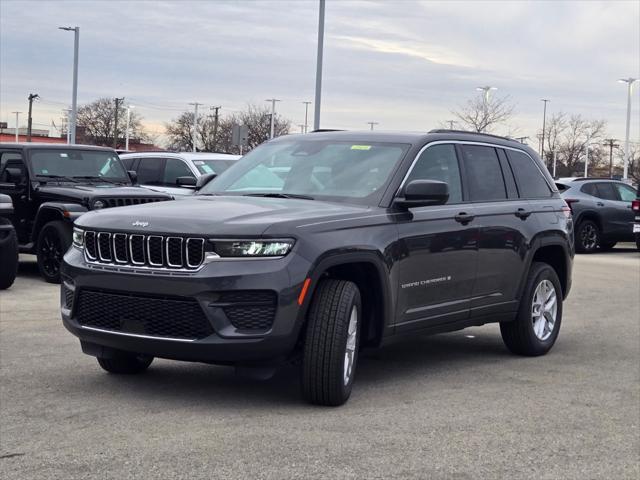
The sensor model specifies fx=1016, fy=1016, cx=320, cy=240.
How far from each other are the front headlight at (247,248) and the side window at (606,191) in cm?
1815

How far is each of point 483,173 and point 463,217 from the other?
2.58 feet

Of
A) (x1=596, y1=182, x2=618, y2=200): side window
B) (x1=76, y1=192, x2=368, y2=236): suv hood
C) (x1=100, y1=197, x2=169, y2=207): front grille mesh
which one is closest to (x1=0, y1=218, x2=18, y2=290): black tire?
(x1=100, y1=197, x2=169, y2=207): front grille mesh

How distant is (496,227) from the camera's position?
26.1 ft

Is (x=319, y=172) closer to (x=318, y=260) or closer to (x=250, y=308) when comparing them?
(x=318, y=260)

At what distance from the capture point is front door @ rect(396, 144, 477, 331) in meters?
6.89

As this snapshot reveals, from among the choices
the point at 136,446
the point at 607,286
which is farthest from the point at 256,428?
the point at 607,286

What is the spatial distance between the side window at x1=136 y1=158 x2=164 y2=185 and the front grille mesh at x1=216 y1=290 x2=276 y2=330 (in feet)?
39.5

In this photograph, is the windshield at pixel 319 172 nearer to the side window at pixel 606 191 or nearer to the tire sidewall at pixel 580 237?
the tire sidewall at pixel 580 237

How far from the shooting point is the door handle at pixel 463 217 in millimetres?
7483

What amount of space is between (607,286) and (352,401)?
9.08 meters

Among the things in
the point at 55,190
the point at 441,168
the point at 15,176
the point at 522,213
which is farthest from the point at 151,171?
the point at 441,168

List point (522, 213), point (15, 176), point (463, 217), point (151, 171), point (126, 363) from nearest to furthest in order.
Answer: point (126, 363), point (463, 217), point (522, 213), point (15, 176), point (151, 171)

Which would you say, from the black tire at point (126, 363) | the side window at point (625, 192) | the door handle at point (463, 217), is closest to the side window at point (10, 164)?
the black tire at point (126, 363)

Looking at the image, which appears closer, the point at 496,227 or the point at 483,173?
the point at 496,227
